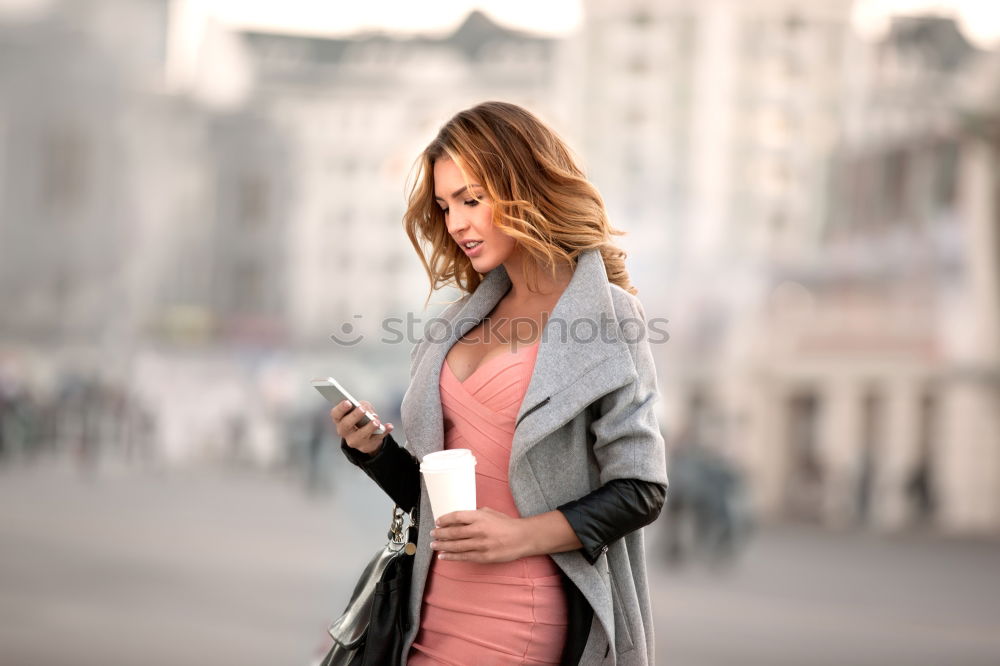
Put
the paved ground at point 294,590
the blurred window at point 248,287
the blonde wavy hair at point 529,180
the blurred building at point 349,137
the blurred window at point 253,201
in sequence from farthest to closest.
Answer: the blurred window at point 253,201 < the blurred window at point 248,287 < the blurred building at point 349,137 < the paved ground at point 294,590 < the blonde wavy hair at point 529,180

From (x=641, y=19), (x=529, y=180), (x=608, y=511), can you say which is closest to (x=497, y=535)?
(x=608, y=511)

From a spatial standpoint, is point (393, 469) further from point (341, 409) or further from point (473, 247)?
point (473, 247)

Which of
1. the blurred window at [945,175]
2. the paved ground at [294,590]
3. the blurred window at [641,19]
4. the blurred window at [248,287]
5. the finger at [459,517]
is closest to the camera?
the finger at [459,517]

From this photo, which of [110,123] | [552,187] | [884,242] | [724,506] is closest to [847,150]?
[884,242]

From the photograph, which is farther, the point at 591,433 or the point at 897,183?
the point at 897,183

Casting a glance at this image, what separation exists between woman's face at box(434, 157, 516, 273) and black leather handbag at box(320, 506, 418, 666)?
399 mm

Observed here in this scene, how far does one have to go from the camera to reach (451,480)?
1.56 m

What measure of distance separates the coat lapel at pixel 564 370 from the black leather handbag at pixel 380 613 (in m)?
0.15

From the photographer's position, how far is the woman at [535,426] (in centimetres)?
161

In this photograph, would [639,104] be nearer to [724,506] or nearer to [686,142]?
[686,142]

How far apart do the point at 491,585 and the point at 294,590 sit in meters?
8.58

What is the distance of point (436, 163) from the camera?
1.73m

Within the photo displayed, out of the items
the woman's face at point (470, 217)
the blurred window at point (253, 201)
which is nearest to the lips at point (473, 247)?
the woman's face at point (470, 217)

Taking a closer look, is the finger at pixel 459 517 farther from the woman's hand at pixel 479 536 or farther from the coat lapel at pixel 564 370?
the coat lapel at pixel 564 370
